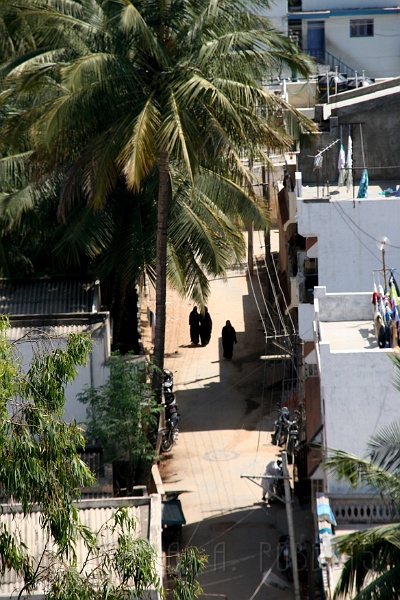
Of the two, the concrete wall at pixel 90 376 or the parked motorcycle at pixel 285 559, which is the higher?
the concrete wall at pixel 90 376

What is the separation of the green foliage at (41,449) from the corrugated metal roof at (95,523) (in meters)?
3.66

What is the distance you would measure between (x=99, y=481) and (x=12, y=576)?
442 centimetres

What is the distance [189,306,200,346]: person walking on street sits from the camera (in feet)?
102

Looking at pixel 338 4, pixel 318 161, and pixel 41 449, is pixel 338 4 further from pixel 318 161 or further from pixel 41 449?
pixel 41 449

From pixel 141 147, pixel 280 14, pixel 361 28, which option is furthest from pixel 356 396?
pixel 361 28

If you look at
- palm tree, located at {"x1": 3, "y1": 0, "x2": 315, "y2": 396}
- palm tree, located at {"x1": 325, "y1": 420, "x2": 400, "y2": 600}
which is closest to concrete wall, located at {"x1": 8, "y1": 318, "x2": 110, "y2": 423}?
palm tree, located at {"x1": 3, "y1": 0, "x2": 315, "y2": 396}

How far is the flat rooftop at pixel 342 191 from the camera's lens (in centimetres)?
2462

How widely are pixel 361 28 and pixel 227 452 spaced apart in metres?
32.3

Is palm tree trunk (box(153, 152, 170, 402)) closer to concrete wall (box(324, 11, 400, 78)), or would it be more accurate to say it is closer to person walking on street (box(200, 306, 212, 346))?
person walking on street (box(200, 306, 212, 346))

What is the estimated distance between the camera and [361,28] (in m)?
51.5

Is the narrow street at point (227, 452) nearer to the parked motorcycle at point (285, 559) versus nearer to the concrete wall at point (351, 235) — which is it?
the parked motorcycle at point (285, 559)

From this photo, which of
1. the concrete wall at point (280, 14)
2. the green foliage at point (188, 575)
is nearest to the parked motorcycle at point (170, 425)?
the green foliage at point (188, 575)

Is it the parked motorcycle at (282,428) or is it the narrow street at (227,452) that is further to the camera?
the parked motorcycle at (282,428)

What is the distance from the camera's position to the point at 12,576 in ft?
49.0
